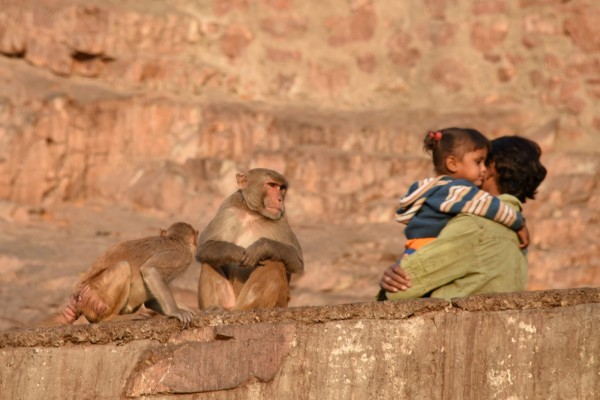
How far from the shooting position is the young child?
541cm

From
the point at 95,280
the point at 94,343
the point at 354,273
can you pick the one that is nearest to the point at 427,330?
the point at 94,343

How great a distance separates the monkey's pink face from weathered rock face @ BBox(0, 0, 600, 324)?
3529 millimetres

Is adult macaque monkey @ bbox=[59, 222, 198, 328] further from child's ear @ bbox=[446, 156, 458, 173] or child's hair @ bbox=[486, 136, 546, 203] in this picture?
child's hair @ bbox=[486, 136, 546, 203]

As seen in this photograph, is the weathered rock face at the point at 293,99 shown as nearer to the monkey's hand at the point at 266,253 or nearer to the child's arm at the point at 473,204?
the monkey's hand at the point at 266,253

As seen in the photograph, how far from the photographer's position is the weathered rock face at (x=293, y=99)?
36.4ft

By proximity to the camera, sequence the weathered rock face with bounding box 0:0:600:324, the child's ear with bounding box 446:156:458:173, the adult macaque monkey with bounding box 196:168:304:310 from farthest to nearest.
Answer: the weathered rock face with bounding box 0:0:600:324, the adult macaque monkey with bounding box 196:168:304:310, the child's ear with bounding box 446:156:458:173

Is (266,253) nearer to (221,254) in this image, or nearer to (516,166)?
(221,254)

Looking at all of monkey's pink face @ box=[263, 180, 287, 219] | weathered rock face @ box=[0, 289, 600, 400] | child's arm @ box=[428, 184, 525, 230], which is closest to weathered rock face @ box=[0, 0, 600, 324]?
monkey's pink face @ box=[263, 180, 287, 219]

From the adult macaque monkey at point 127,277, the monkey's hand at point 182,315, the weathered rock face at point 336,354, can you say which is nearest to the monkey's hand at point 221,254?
the adult macaque monkey at point 127,277

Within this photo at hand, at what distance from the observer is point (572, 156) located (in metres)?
11.1

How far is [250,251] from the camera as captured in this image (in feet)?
21.3

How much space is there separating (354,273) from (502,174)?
4.39 m

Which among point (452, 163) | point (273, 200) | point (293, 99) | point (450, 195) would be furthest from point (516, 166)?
point (293, 99)

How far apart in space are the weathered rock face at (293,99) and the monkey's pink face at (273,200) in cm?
353
